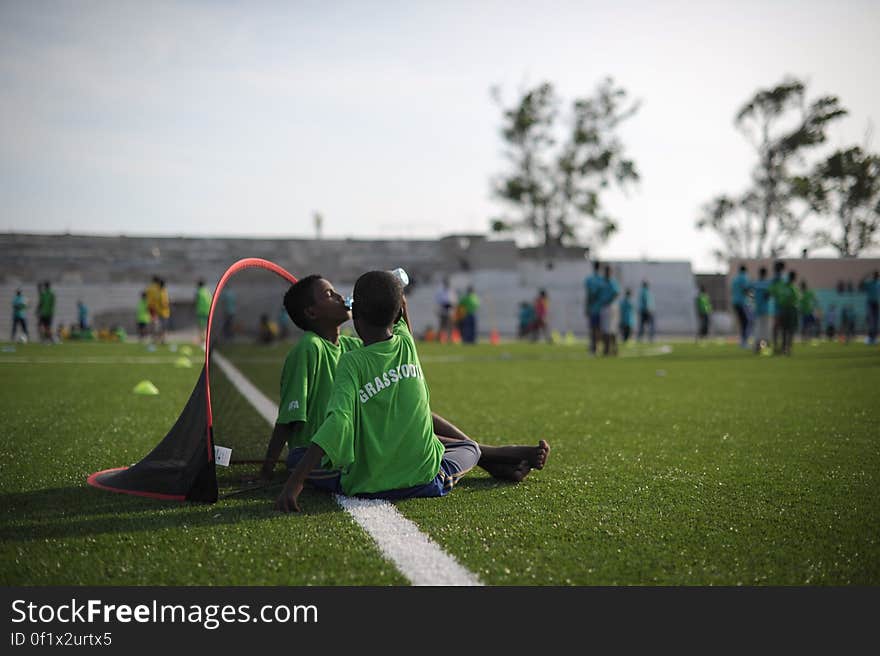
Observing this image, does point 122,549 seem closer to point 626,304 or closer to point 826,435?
point 826,435

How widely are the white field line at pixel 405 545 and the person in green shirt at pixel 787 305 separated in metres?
15.9

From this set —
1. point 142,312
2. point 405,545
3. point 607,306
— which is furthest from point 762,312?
point 142,312

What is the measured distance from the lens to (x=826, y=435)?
5914 mm

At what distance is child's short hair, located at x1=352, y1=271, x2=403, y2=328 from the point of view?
135 inches

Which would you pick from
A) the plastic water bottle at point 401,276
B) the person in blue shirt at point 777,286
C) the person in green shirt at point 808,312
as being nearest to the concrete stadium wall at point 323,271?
the person in green shirt at point 808,312

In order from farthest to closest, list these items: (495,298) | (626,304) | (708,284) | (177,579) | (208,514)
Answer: (708,284), (495,298), (626,304), (208,514), (177,579)

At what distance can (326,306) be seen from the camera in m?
4.08

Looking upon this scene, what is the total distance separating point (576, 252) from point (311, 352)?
54584 millimetres

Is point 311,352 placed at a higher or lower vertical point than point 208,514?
higher

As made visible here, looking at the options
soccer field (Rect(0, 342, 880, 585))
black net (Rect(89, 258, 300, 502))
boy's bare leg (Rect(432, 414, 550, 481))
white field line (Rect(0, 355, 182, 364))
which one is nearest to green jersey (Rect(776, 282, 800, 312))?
soccer field (Rect(0, 342, 880, 585))

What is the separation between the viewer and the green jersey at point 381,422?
11.0 feet

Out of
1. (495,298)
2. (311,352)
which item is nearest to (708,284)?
(495,298)

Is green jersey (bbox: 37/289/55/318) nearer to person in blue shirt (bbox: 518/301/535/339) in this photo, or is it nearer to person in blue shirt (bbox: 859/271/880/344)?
person in blue shirt (bbox: 518/301/535/339)

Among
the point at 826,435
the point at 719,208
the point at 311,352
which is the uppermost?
the point at 719,208
